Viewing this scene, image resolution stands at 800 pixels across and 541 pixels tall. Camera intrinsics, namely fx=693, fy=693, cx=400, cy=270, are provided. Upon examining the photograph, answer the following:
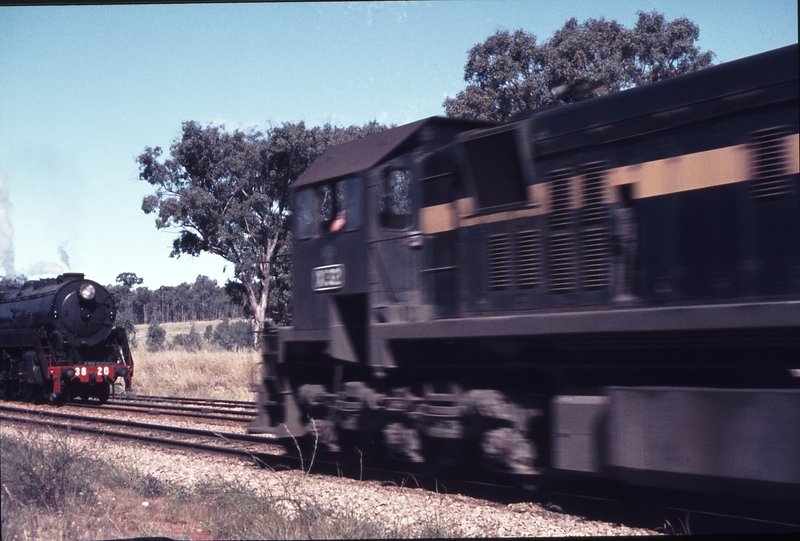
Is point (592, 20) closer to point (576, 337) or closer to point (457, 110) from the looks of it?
point (457, 110)

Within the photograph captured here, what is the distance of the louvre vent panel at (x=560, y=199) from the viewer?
6492mm

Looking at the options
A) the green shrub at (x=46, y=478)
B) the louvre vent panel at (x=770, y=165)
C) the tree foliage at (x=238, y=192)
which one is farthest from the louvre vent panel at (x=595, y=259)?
the tree foliage at (x=238, y=192)

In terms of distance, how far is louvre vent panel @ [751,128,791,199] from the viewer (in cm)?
525

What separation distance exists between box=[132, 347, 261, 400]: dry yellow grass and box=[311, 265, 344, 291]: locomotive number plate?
1043 cm

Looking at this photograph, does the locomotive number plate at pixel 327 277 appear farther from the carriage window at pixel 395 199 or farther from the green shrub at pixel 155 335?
the green shrub at pixel 155 335

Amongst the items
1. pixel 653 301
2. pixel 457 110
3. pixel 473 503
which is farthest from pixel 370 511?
pixel 457 110

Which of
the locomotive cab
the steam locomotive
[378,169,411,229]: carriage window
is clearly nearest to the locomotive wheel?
the steam locomotive

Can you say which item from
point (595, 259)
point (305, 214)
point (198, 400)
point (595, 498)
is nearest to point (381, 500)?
point (595, 498)

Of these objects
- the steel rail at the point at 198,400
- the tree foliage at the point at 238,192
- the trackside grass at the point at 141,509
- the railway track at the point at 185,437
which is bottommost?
the steel rail at the point at 198,400

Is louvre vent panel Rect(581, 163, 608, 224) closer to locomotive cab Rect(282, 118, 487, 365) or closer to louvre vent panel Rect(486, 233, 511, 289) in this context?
louvre vent panel Rect(486, 233, 511, 289)

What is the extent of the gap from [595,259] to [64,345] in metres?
15.0

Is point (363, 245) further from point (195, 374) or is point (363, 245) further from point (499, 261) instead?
point (195, 374)

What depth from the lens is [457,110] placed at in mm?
22625

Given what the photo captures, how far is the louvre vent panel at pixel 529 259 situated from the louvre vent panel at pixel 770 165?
1.97 metres
